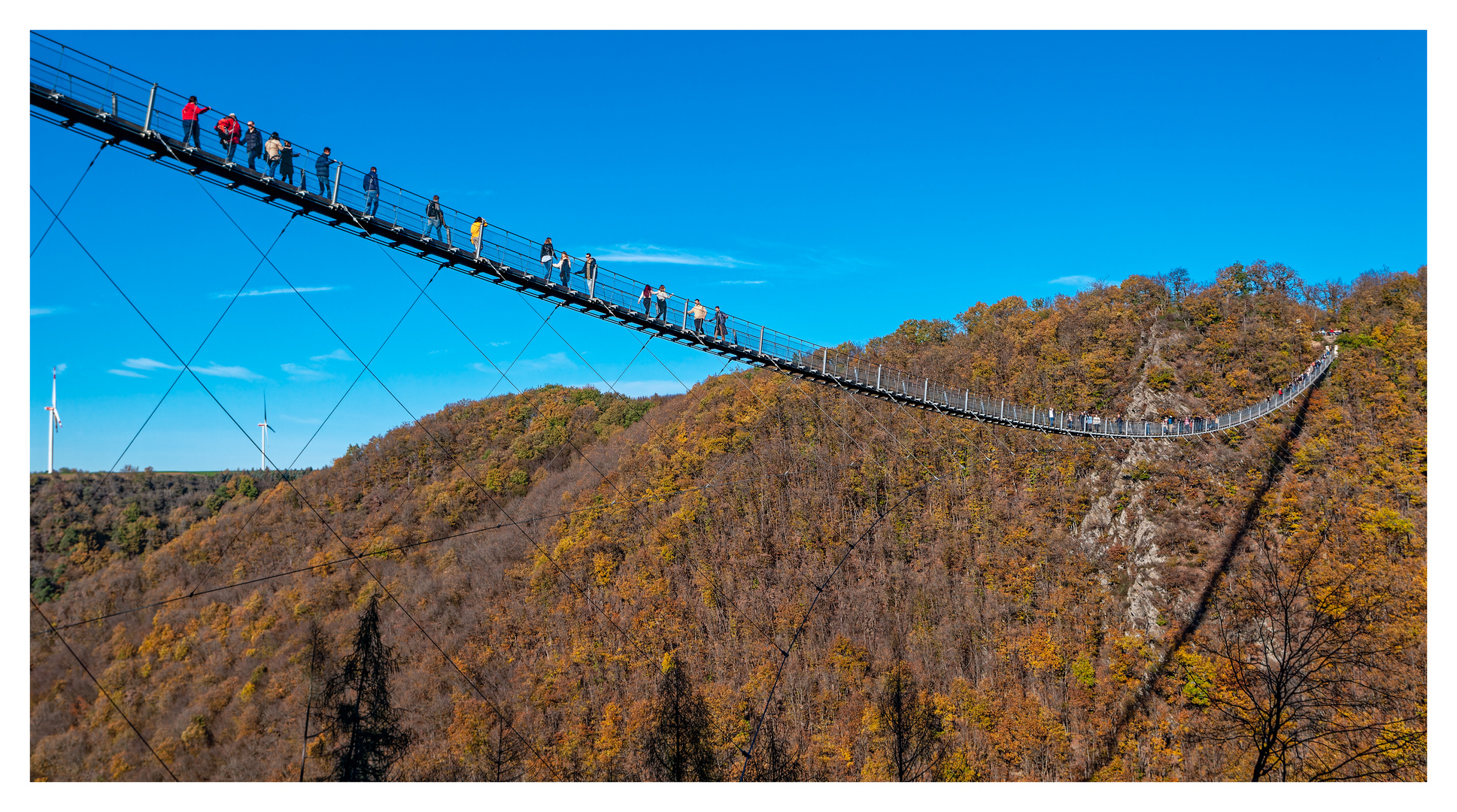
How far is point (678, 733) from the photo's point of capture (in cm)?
3581

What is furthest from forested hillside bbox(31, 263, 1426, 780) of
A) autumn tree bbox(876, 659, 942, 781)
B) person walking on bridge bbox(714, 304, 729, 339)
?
person walking on bridge bbox(714, 304, 729, 339)

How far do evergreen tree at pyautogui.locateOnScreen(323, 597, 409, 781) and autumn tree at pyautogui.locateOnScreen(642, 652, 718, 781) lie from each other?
11.5 meters

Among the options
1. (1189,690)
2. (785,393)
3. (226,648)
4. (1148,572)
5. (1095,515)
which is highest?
(785,393)

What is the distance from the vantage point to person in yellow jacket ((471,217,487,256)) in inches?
585

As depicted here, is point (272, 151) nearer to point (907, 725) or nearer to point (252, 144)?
point (252, 144)

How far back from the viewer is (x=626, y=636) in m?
40.5

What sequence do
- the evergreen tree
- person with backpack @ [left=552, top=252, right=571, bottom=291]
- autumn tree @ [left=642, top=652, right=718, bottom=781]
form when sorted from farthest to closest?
the evergreen tree
autumn tree @ [left=642, top=652, right=718, bottom=781]
person with backpack @ [left=552, top=252, right=571, bottom=291]

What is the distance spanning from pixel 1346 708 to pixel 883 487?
77.4 ft

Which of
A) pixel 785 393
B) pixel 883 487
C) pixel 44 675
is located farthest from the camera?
pixel 785 393

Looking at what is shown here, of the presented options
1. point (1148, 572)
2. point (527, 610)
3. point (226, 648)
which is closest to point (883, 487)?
point (1148, 572)

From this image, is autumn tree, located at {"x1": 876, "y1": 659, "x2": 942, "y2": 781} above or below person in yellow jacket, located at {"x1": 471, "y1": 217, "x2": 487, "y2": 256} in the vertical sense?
below

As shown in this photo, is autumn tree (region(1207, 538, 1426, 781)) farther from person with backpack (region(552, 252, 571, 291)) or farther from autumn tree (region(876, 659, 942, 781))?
person with backpack (region(552, 252, 571, 291))

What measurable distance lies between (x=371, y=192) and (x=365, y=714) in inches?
1272

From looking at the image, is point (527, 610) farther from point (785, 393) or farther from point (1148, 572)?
point (1148, 572)
